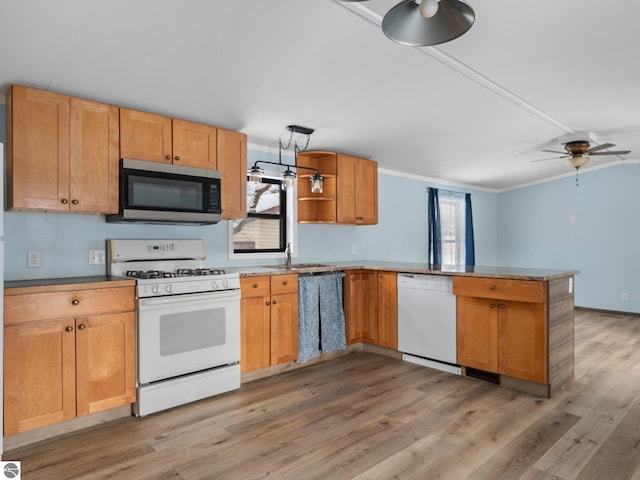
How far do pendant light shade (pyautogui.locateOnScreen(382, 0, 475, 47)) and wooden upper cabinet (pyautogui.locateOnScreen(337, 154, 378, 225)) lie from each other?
2684 mm

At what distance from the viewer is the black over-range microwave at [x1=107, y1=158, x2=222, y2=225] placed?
9.39ft

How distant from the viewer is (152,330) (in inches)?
109

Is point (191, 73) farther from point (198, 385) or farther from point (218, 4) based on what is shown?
point (198, 385)

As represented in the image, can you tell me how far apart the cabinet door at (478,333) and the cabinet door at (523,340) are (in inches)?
1.9

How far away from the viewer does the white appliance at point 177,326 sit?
2.76m

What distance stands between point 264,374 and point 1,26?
2.88 m

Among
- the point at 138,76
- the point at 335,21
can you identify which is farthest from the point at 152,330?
the point at 335,21

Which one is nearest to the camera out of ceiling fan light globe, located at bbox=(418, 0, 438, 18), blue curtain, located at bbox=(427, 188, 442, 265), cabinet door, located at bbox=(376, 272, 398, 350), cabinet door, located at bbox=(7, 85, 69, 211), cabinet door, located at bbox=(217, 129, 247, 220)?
ceiling fan light globe, located at bbox=(418, 0, 438, 18)

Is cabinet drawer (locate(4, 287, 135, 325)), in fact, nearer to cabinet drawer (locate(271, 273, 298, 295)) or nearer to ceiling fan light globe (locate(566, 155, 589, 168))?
cabinet drawer (locate(271, 273, 298, 295))

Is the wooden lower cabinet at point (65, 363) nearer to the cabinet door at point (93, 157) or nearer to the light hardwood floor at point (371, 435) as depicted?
the light hardwood floor at point (371, 435)

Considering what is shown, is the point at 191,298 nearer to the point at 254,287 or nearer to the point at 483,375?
the point at 254,287

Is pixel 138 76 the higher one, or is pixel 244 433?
pixel 138 76

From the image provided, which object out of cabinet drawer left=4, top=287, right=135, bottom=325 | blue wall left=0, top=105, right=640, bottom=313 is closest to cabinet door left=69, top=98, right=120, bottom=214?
blue wall left=0, top=105, right=640, bottom=313

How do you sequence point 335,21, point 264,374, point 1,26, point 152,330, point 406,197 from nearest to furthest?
point 1,26 < point 335,21 < point 152,330 < point 264,374 < point 406,197
